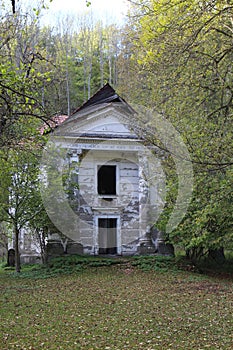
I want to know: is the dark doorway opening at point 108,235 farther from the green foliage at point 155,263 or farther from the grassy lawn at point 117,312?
the grassy lawn at point 117,312

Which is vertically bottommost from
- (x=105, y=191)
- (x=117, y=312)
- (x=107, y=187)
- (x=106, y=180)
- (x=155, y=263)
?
(x=117, y=312)

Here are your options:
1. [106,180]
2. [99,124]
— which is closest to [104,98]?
[99,124]

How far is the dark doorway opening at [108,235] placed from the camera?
68.0ft

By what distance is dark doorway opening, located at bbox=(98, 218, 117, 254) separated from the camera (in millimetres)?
20719

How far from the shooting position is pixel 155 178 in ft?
54.3

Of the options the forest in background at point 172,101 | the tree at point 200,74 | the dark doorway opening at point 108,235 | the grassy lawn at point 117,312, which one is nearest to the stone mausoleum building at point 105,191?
the dark doorway opening at point 108,235

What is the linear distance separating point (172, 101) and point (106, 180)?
38.6 ft

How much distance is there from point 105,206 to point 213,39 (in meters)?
12.5

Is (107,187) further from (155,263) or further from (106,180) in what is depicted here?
(155,263)

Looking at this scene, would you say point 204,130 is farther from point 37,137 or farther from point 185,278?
point 185,278

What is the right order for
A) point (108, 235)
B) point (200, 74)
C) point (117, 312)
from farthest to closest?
point (108, 235) < point (117, 312) < point (200, 74)

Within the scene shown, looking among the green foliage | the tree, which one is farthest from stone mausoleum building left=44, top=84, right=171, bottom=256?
the tree

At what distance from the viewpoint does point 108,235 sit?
→ 20.9m

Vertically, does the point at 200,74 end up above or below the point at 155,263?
above
